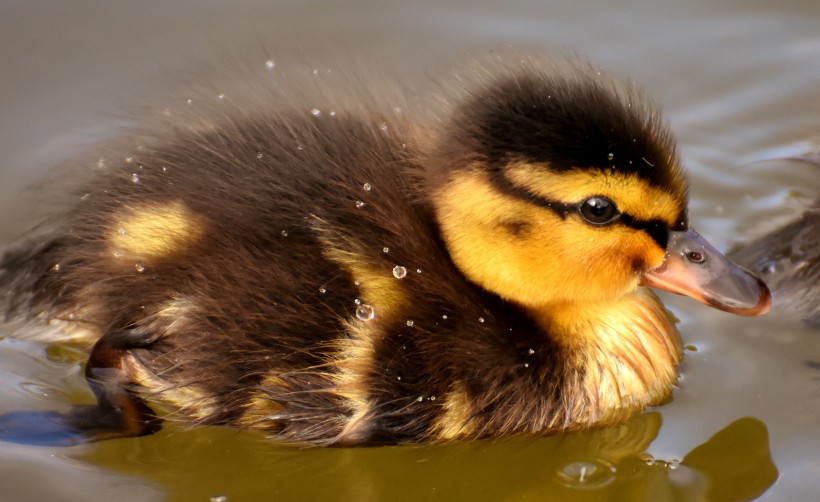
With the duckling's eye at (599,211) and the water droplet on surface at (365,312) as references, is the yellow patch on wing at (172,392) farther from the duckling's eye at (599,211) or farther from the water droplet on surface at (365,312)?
the duckling's eye at (599,211)

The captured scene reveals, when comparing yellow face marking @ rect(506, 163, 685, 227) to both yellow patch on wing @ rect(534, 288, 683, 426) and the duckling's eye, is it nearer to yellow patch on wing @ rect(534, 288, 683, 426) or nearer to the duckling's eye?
the duckling's eye

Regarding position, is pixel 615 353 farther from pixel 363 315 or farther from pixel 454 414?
pixel 363 315

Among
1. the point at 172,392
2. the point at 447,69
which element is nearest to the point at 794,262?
the point at 447,69

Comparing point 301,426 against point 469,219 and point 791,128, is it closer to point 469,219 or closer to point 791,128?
point 469,219

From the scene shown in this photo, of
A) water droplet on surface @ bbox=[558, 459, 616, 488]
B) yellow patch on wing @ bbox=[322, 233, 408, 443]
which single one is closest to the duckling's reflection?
water droplet on surface @ bbox=[558, 459, 616, 488]

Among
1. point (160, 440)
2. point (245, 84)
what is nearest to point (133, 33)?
point (245, 84)
